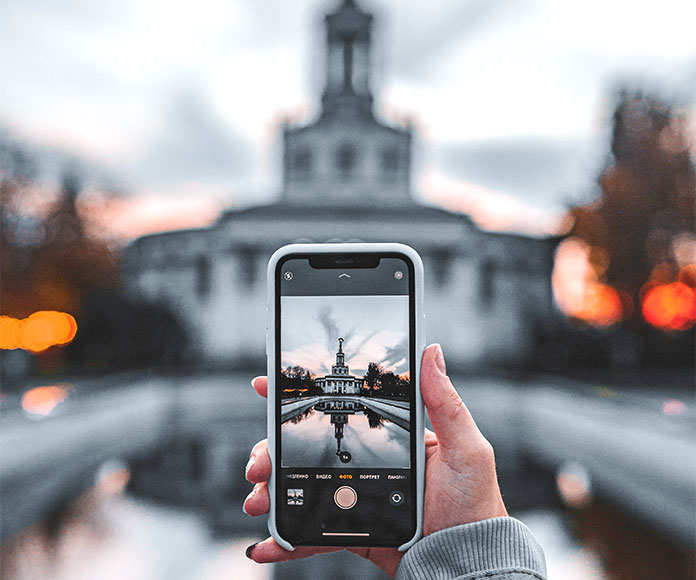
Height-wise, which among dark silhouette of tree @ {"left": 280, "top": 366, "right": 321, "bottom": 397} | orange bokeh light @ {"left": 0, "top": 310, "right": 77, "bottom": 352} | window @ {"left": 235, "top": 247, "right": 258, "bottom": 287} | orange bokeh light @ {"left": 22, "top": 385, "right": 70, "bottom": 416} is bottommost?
orange bokeh light @ {"left": 22, "top": 385, "right": 70, "bottom": 416}

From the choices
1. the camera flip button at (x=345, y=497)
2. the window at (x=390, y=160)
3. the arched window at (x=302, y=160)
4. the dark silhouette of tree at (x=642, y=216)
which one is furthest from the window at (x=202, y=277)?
the camera flip button at (x=345, y=497)

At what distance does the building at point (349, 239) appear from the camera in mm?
27281

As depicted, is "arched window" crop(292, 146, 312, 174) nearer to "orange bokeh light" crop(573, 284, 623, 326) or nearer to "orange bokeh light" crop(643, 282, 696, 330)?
"orange bokeh light" crop(573, 284, 623, 326)

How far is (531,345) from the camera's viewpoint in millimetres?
28719

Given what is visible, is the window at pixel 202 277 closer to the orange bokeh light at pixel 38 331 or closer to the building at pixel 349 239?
the building at pixel 349 239

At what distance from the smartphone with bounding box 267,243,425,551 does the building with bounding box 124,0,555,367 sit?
2373 centimetres

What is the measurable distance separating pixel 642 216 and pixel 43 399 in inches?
872

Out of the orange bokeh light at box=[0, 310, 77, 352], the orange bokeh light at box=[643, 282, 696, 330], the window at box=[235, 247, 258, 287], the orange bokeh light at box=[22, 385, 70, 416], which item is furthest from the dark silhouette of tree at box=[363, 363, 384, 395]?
the window at box=[235, 247, 258, 287]

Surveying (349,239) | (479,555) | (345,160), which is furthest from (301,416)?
(345,160)

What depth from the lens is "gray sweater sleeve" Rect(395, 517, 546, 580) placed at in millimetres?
1671

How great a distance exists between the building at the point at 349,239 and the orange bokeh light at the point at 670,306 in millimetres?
5180

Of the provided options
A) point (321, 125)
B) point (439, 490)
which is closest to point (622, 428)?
point (439, 490)

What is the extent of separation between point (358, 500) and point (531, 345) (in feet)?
92.0

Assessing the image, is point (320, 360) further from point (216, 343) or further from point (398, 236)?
point (216, 343)
